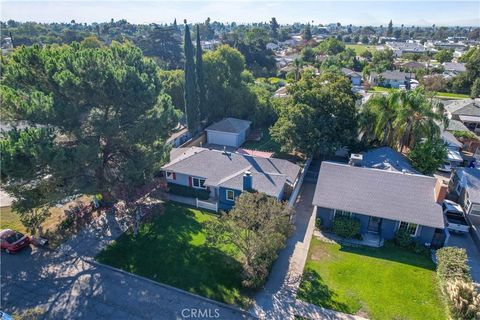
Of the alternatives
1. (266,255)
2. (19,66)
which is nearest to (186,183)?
(266,255)

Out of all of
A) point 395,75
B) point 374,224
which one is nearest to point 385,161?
point 374,224

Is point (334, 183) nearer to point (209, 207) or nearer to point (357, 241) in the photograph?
point (357, 241)

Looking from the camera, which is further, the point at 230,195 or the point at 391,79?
the point at 391,79

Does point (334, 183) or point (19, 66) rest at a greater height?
point (19, 66)

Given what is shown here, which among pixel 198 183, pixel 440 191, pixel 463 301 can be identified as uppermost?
pixel 440 191

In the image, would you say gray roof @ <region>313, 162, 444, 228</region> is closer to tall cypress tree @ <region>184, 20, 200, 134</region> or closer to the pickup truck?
the pickup truck

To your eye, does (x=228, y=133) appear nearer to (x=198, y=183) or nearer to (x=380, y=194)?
(x=198, y=183)
